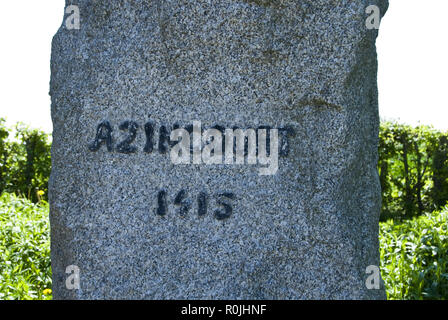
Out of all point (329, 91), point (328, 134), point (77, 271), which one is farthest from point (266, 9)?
point (77, 271)

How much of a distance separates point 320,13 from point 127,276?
1.78m

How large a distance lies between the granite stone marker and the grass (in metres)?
1.72

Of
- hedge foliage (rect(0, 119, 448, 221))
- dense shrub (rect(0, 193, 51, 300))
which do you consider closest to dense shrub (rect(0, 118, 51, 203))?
hedge foliage (rect(0, 119, 448, 221))

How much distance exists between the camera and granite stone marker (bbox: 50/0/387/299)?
9.32ft

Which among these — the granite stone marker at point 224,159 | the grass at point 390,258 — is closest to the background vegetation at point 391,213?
the grass at point 390,258

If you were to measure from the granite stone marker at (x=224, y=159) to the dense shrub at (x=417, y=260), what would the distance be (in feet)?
5.60

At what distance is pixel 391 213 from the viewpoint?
7.34 m

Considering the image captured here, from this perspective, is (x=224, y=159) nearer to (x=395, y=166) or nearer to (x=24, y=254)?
(x=24, y=254)

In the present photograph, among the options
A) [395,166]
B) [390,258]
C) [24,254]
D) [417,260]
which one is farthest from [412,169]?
[24,254]

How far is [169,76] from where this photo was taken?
9.52 feet

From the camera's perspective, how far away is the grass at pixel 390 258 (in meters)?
4.41

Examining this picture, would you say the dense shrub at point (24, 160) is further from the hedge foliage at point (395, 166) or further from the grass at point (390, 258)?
the grass at point (390, 258)

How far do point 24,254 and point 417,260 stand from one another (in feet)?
12.2

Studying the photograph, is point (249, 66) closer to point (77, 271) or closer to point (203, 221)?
point (203, 221)
